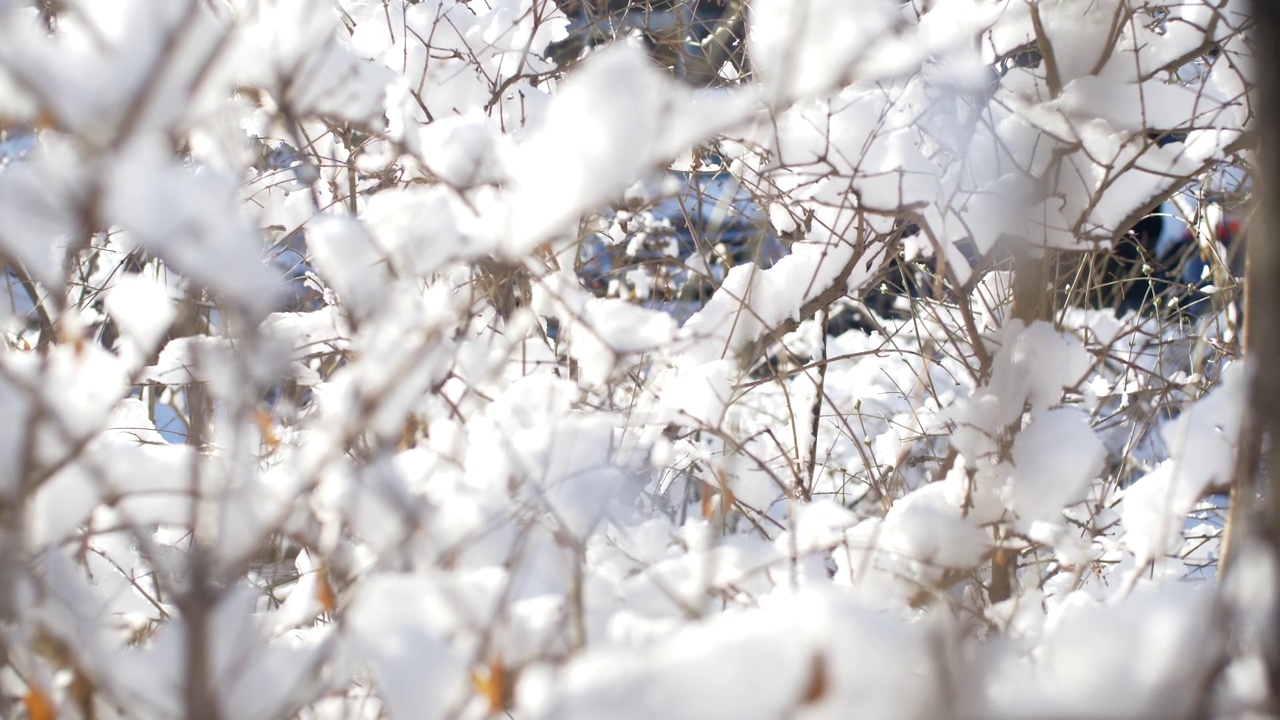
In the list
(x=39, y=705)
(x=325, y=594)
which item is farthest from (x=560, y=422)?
(x=39, y=705)

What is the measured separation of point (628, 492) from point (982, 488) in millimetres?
731

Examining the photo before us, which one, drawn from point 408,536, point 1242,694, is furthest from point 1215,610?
point 408,536

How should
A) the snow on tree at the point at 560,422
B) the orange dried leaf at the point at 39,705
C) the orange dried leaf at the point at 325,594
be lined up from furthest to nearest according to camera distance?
the orange dried leaf at the point at 325,594 < the orange dried leaf at the point at 39,705 < the snow on tree at the point at 560,422

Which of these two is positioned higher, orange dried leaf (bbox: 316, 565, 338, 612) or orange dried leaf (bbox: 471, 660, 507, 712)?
orange dried leaf (bbox: 316, 565, 338, 612)

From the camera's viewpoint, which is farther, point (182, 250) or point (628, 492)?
point (628, 492)

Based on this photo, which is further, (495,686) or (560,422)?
(560,422)

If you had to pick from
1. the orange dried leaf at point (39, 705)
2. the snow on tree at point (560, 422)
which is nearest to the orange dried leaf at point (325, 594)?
the snow on tree at point (560, 422)

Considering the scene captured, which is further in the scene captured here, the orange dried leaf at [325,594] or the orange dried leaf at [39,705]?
the orange dried leaf at [325,594]

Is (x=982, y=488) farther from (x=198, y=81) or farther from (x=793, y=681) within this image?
(x=198, y=81)

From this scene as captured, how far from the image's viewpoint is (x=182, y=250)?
0.84 meters

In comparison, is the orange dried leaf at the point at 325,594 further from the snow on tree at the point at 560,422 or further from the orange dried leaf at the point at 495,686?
the orange dried leaf at the point at 495,686

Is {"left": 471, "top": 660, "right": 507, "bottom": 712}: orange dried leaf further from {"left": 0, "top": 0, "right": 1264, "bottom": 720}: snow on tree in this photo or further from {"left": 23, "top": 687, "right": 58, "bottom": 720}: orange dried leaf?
{"left": 23, "top": 687, "right": 58, "bottom": 720}: orange dried leaf

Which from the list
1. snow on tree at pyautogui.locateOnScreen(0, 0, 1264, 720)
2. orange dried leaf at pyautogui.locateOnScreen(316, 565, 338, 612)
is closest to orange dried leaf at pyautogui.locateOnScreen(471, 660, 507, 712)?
snow on tree at pyautogui.locateOnScreen(0, 0, 1264, 720)

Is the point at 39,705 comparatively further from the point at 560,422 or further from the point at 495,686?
the point at 560,422
